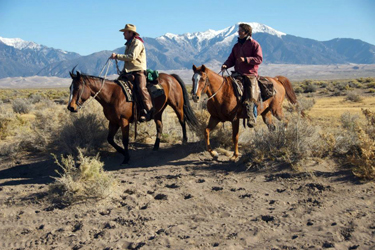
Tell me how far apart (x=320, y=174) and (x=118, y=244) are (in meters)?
3.75

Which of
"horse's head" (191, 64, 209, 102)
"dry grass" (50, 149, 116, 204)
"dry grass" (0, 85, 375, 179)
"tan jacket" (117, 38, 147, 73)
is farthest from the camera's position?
"tan jacket" (117, 38, 147, 73)

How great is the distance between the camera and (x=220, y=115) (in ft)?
22.9

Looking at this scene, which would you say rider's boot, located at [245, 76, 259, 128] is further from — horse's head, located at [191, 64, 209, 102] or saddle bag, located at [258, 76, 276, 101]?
horse's head, located at [191, 64, 209, 102]

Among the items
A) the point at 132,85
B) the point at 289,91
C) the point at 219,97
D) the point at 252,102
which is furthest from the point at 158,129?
the point at 289,91

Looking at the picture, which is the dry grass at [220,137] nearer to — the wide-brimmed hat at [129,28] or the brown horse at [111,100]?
the brown horse at [111,100]

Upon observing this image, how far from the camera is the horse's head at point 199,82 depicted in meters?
6.36

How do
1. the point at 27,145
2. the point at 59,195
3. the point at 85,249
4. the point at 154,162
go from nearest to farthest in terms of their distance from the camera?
1. the point at 85,249
2. the point at 59,195
3. the point at 154,162
4. the point at 27,145

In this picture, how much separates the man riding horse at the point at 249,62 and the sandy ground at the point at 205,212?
4.34ft

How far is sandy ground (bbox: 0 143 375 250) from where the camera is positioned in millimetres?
4113

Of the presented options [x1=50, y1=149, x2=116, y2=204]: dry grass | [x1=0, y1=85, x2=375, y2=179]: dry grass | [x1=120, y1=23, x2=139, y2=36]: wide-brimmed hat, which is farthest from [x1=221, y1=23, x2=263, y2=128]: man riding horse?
[x1=50, y1=149, x2=116, y2=204]: dry grass

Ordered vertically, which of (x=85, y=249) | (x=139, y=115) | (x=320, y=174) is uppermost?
(x=139, y=115)

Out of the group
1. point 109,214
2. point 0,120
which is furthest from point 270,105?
point 0,120

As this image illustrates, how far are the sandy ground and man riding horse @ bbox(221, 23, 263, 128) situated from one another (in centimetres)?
132

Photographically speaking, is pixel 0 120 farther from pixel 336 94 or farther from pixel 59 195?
pixel 336 94
